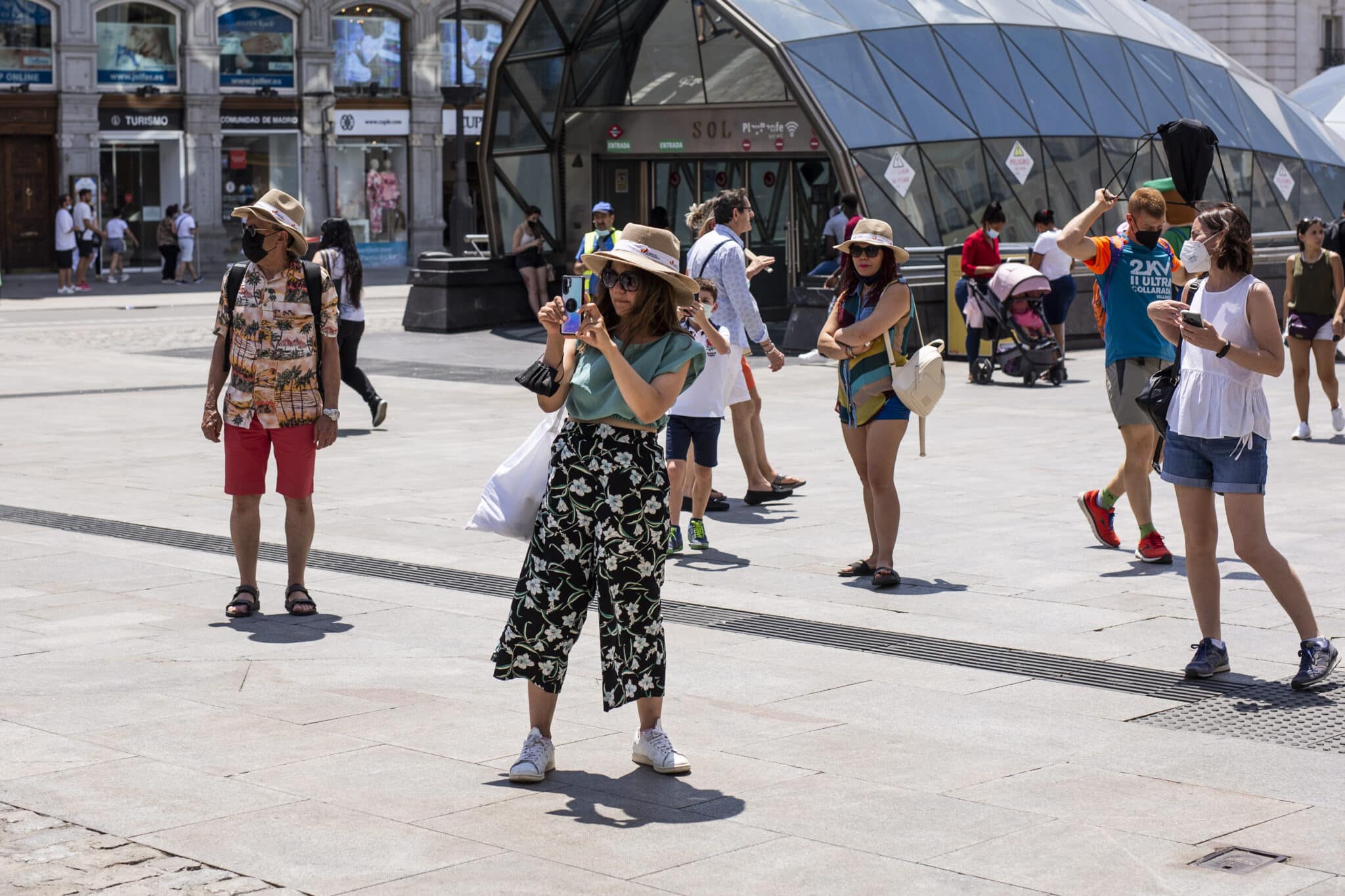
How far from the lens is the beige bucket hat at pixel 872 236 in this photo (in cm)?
864

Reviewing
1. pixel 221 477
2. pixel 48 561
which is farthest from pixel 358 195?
pixel 48 561

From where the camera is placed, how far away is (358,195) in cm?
4375

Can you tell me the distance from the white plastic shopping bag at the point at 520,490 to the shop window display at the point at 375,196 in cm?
3801

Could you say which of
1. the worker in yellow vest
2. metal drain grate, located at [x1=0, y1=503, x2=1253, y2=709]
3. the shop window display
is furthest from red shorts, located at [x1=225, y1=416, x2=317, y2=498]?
the shop window display

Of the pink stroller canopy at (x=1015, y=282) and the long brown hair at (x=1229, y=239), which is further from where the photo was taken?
the pink stroller canopy at (x=1015, y=282)

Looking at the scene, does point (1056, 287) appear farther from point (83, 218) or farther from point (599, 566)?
point (83, 218)

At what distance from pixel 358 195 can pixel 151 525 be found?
113ft

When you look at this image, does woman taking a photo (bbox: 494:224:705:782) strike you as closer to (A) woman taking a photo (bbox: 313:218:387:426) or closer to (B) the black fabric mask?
(B) the black fabric mask

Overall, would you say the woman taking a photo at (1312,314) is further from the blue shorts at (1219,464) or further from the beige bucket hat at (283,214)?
the beige bucket hat at (283,214)

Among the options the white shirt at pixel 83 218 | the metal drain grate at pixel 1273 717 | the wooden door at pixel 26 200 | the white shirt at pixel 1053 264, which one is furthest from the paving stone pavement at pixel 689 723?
the wooden door at pixel 26 200

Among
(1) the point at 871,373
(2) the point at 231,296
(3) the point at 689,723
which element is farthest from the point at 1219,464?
(2) the point at 231,296

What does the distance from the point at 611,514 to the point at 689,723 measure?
3.23 ft

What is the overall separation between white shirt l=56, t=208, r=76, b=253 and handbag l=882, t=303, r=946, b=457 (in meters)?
29.0

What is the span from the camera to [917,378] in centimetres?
873
